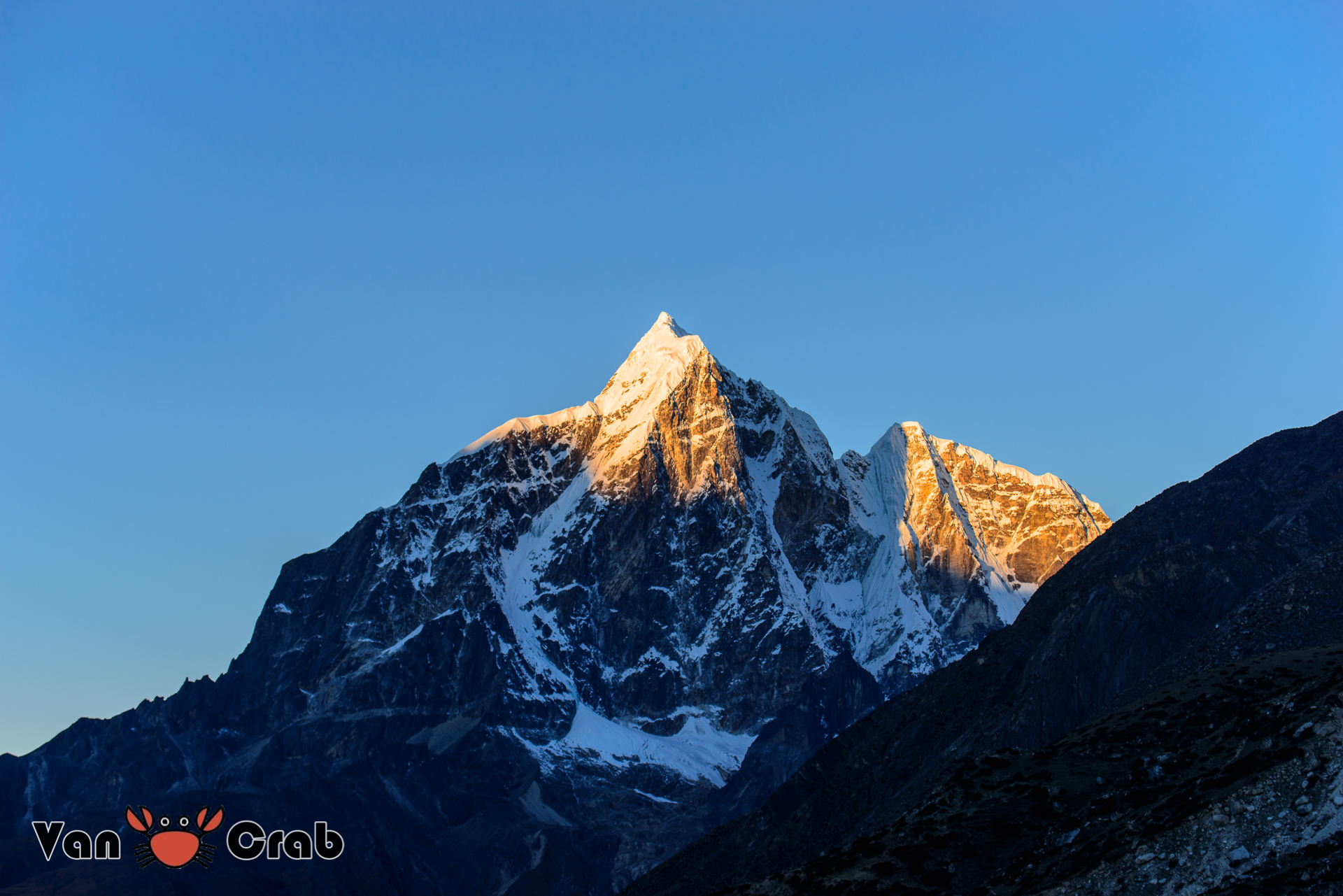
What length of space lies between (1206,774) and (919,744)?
113702 mm

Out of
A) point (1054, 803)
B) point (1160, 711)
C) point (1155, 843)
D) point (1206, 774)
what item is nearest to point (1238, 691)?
point (1160, 711)

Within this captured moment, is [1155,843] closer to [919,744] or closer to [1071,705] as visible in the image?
[1071,705]

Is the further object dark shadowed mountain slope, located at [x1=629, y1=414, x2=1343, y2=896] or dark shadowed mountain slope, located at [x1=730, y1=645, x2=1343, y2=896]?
dark shadowed mountain slope, located at [x1=629, y1=414, x2=1343, y2=896]

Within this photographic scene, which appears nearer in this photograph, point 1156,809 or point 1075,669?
point 1156,809

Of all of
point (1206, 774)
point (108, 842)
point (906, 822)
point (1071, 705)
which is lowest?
point (1206, 774)

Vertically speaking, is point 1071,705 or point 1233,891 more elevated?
point 1071,705

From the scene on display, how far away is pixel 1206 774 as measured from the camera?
82438 millimetres

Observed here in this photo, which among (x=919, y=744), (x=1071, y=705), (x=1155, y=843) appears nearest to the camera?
(x=1155, y=843)

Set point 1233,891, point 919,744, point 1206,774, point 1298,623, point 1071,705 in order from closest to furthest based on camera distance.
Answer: point 1233,891 < point 1206,774 < point 1298,623 < point 1071,705 < point 919,744

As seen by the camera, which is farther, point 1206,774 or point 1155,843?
point 1206,774

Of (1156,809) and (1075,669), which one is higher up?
(1075,669)

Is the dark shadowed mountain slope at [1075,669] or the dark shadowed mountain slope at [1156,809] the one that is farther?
the dark shadowed mountain slope at [1075,669]

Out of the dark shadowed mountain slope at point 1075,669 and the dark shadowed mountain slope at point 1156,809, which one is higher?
the dark shadowed mountain slope at point 1075,669

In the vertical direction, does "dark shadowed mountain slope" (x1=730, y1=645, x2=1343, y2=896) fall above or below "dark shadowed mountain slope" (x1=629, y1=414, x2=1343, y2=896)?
below
